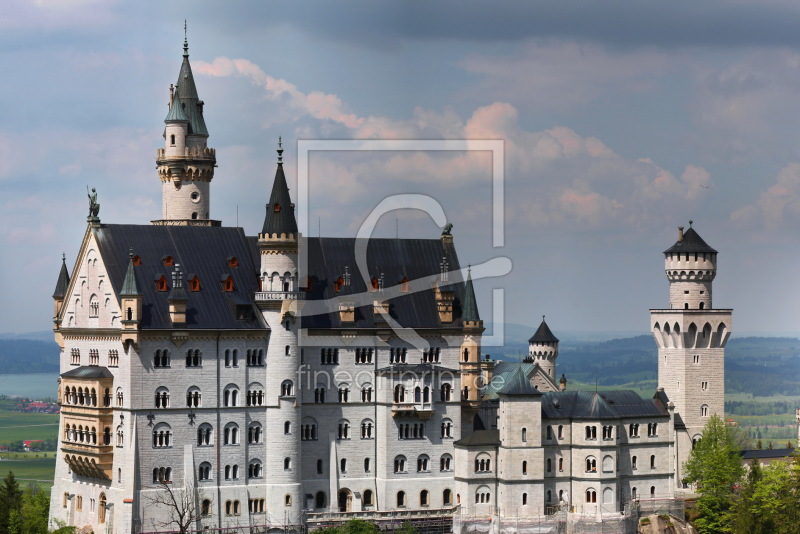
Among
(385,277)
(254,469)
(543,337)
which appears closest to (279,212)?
(385,277)

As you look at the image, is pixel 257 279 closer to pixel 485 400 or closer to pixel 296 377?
pixel 296 377

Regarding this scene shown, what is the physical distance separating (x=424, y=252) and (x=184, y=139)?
2009 centimetres

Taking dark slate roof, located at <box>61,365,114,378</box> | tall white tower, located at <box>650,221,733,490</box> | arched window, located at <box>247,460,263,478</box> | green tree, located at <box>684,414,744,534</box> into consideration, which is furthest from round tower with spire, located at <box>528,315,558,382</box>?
dark slate roof, located at <box>61,365,114,378</box>

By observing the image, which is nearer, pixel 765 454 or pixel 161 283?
pixel 161 283

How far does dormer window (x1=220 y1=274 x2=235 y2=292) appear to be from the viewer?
119 metres

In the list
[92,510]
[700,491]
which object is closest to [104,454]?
[92,510]

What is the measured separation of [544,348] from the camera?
500ft

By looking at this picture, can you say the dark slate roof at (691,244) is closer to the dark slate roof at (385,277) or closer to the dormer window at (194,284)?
the dark slate roof at (385,277)

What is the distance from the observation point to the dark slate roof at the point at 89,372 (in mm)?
114656

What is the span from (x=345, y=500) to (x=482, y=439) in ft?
36.0

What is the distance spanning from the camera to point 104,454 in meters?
115

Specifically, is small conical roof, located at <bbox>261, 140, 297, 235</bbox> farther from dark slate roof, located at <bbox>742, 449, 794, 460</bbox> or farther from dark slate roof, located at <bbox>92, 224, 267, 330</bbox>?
dark slate roof, located at <bbox>742, 449, 794, 460</bbox>

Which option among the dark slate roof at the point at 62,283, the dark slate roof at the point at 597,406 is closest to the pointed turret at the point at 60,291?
the dark slate roof at the point at 62,283

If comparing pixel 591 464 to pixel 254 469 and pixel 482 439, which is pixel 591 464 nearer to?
pixel 482 439
